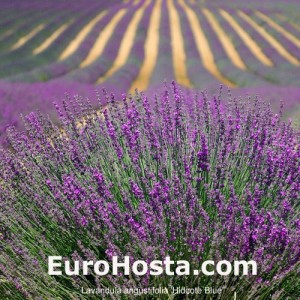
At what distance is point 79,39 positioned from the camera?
891 inches

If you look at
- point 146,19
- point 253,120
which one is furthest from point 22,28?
point 253,120

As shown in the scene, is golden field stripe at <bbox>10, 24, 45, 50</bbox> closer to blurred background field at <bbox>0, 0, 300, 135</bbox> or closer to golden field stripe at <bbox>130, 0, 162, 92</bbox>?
blurred background field at <bbox>0, 0, 300, 135</bbox>

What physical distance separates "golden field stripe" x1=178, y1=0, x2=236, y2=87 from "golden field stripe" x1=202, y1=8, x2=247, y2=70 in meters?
0.71

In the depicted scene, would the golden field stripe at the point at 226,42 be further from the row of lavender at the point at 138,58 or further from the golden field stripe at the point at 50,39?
the golden field stripe at the point at 50,39

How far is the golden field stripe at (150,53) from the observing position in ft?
51.1

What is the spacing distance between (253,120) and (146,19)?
79.6 ft

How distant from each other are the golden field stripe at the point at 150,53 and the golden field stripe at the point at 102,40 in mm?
1976

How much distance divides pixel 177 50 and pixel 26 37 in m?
7.51

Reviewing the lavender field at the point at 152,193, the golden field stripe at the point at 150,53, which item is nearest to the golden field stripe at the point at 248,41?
the golden field stripe at the point at 150,53

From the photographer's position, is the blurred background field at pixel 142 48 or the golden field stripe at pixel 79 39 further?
the golden field stripe at pixel 79 39

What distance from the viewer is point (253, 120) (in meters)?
3.12

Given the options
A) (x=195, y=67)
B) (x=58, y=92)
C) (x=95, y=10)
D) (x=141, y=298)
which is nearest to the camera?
(x=141, y=298)

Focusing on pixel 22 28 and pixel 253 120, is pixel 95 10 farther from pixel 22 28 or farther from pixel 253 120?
pixel 253 120

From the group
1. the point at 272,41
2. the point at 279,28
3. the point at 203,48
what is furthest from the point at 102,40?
the point at 279,28
